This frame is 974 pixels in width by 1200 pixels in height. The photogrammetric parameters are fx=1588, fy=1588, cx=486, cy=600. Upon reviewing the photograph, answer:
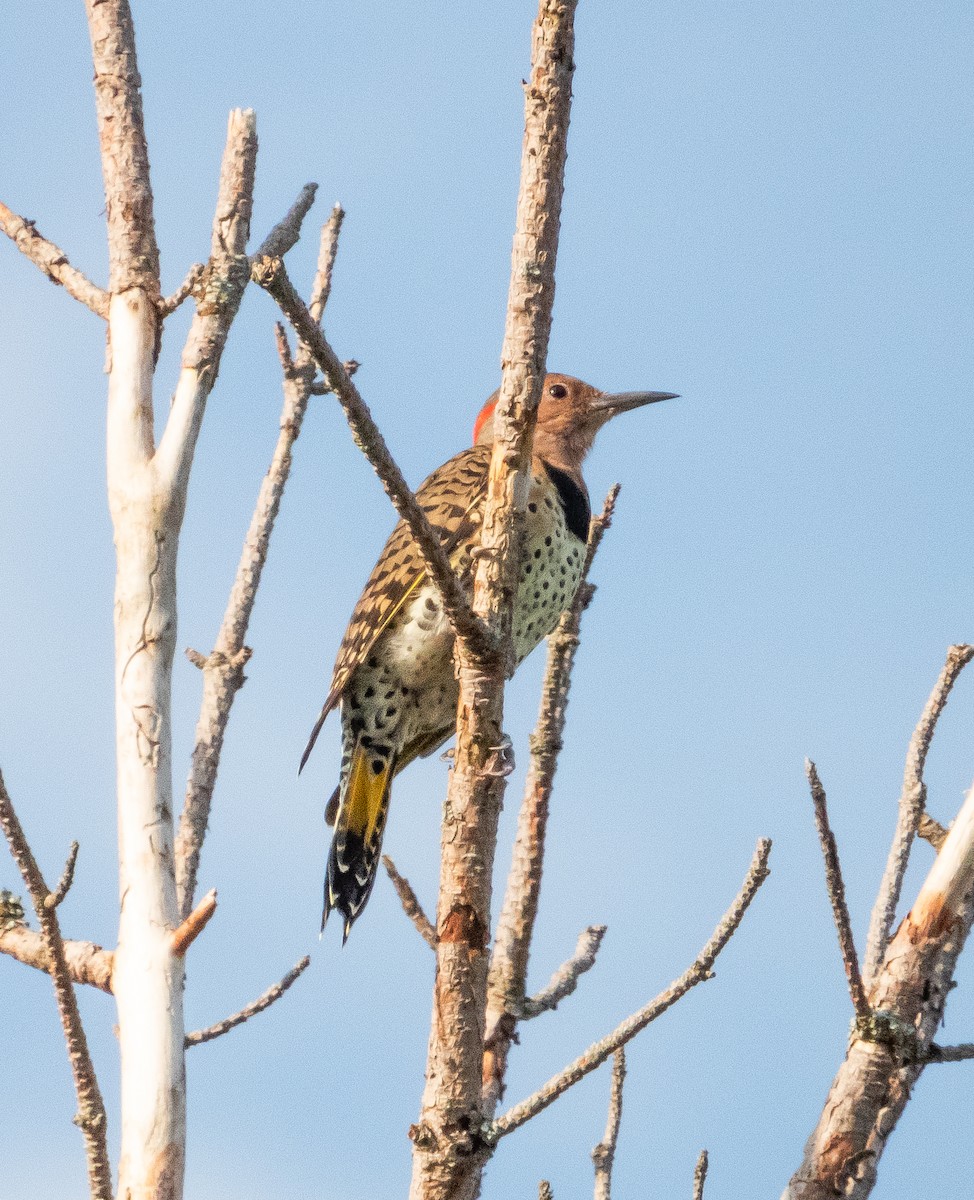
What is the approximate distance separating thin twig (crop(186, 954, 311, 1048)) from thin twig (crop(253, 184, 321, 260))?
5.22 feet

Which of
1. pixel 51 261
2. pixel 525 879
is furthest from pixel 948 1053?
pixel 51 261

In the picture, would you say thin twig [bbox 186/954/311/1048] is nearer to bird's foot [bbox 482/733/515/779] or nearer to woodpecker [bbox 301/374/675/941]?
bird's foot [bbox 482/733/515/779]

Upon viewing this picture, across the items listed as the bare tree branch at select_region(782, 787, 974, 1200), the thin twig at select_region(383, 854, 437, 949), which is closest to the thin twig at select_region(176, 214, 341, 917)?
the thin twig at select_region(383, 854, 437, 949)

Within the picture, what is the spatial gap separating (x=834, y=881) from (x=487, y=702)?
0.89m

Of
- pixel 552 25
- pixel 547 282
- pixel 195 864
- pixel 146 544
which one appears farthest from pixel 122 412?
pixel 195 864

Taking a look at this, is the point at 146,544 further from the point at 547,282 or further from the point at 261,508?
the point at 261,508

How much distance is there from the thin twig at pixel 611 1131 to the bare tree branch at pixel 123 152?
6.93 ft

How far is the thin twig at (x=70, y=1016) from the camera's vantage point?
2.56m

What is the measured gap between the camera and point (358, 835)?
5375 millimetres

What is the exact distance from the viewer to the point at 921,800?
360cm

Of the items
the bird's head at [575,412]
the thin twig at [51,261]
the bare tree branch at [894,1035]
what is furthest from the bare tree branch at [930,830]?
the bird's head at [575,412]

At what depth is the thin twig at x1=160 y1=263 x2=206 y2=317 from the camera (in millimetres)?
3395

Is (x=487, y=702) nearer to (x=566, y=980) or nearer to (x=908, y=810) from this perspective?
(x=908, y=810)

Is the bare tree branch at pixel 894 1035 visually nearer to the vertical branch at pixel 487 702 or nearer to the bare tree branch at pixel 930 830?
the bare tree branch at pixel 930 830
